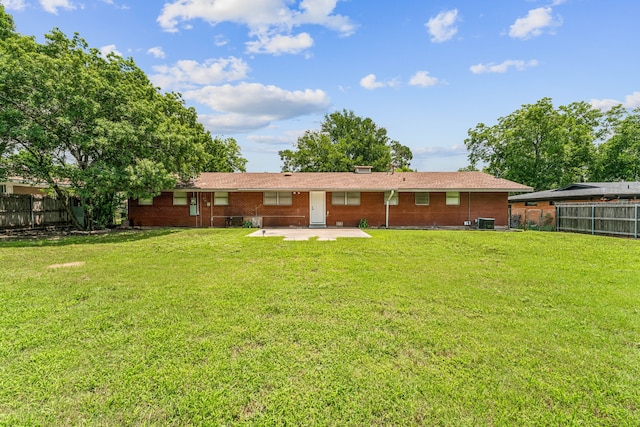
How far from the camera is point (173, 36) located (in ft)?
43.0

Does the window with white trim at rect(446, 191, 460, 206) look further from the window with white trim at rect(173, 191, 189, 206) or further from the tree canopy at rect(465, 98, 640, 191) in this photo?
the tree canopy at rect(465, 98, 640, 191)

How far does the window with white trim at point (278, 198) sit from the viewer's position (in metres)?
16.5

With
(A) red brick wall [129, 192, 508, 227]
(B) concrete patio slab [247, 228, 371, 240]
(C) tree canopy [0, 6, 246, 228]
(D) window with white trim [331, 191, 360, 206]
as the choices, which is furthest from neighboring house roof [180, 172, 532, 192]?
(C) tree canopy [0, 6, 246, 228]

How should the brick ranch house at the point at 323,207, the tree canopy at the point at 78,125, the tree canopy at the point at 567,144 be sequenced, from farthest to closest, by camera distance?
the tree canopy at the point at 567,144 < the brick ranch house at the point at 323,207 < the tree canopy at the point at 78,125

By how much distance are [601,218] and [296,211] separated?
45.9 ft

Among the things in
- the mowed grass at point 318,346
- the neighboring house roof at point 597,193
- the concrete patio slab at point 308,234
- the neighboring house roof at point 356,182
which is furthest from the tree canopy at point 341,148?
the mowed grass at point 318,346

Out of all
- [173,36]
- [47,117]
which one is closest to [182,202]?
[47,117]

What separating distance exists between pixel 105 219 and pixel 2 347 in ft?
47.0

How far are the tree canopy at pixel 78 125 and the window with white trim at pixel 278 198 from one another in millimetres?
4363

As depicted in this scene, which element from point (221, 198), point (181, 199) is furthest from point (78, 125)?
point (221, 198)

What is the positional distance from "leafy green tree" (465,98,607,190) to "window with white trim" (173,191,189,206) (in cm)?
2933

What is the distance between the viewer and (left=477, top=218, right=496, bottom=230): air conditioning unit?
1571 centimetres

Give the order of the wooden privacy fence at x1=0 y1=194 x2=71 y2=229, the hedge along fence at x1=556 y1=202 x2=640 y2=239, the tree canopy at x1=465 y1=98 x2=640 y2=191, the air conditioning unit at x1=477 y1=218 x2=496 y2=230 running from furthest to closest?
the tree canopy at x1=465 y1=98 x2=640 y2=191 < the air conditioning unit at x1=477 y1=218 x2=496 y2=230 < the wooden privacy fence at x1=0 y1=194 x2=71 y2=229 < the hedge along fence at x1=556 y1=202 x2=640 y2=239

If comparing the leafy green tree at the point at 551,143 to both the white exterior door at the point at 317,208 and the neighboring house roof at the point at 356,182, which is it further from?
the white exterior door at the point at 317,208
